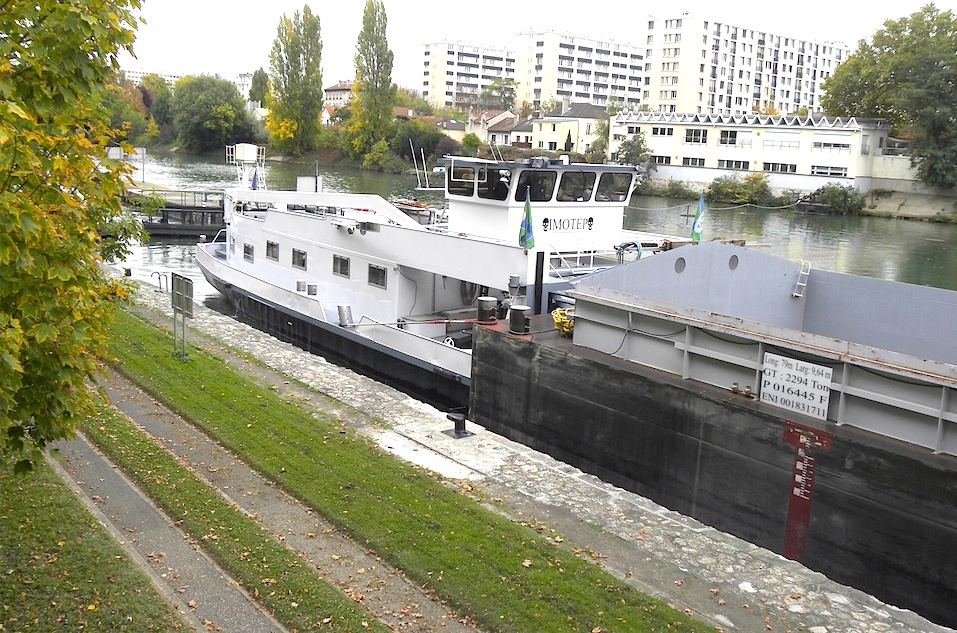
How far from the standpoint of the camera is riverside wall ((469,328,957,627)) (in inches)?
325

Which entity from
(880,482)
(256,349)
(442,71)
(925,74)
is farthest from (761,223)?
(442,71)

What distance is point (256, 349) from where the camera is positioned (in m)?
15.9

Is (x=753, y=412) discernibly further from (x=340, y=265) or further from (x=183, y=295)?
(x=340, y=265)

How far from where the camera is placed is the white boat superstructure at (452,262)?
14984 mm

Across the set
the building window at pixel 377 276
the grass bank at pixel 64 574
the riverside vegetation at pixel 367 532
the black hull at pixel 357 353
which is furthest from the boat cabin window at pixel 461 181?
the grass bank at pixel 64 574

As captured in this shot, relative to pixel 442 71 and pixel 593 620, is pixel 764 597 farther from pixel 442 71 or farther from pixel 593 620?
pixel 442 71

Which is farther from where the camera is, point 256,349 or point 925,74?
point 925,74

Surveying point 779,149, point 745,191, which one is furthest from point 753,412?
point 779,149

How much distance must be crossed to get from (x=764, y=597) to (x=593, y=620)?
1.69m

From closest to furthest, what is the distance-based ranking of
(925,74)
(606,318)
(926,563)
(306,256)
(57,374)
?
(57,374) → (926,563) → (606,318) → (306,256) → (925,74)

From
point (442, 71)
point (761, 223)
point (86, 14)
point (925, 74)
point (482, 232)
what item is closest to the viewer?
point (86, 14)

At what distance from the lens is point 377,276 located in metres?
17.8

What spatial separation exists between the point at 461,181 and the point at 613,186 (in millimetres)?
2959

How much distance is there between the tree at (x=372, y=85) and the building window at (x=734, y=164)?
31.3 metres
